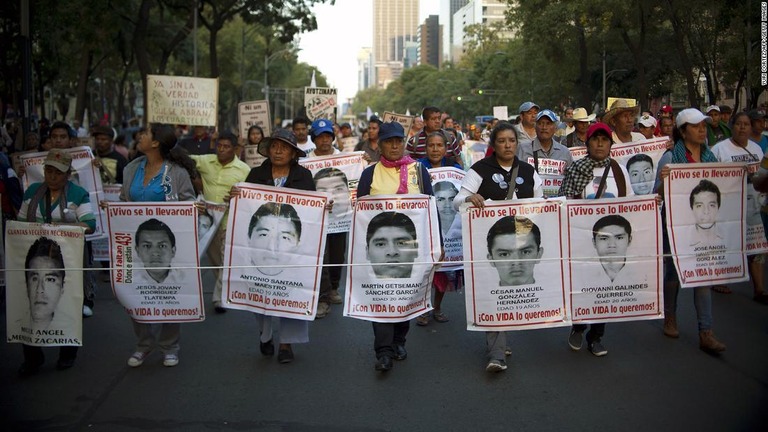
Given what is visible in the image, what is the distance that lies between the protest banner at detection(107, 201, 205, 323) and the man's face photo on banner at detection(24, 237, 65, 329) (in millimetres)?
427

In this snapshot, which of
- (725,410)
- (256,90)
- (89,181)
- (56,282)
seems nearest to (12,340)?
(56,282)

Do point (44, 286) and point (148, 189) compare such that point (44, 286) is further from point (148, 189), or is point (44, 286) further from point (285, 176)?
point (285, 176)

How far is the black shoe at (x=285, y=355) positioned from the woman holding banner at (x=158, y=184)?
0.82 m

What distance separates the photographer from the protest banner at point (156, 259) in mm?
6723

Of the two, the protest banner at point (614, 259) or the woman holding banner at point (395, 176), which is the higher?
the woman holding banner at point (395, 176)

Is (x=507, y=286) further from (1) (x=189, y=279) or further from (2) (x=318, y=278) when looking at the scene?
(1) (x=189, y=279)

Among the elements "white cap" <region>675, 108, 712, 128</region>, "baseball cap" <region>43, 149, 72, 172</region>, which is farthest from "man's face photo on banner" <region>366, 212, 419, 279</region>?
"white cap" <region>675, 108, 712, 128</region>

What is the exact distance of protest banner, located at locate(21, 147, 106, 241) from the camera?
9.68m

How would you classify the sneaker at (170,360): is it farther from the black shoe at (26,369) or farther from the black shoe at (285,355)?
the black shoe at (26,369)

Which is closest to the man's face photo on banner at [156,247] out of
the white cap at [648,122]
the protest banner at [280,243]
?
the protest banner at [280,243]

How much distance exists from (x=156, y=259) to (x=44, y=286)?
84cm

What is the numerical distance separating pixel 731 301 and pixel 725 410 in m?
3.88

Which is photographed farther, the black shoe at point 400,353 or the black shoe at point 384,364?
the black shoe at point 400,353

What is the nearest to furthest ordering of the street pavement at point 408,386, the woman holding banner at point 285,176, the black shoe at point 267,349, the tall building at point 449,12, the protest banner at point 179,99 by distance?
the street pavement at point 408,386 → the woman holding banner at point 285,176 → the black shoe at point 267,349 → the protest banner at point 179,99 → the tall building at point 449,12
